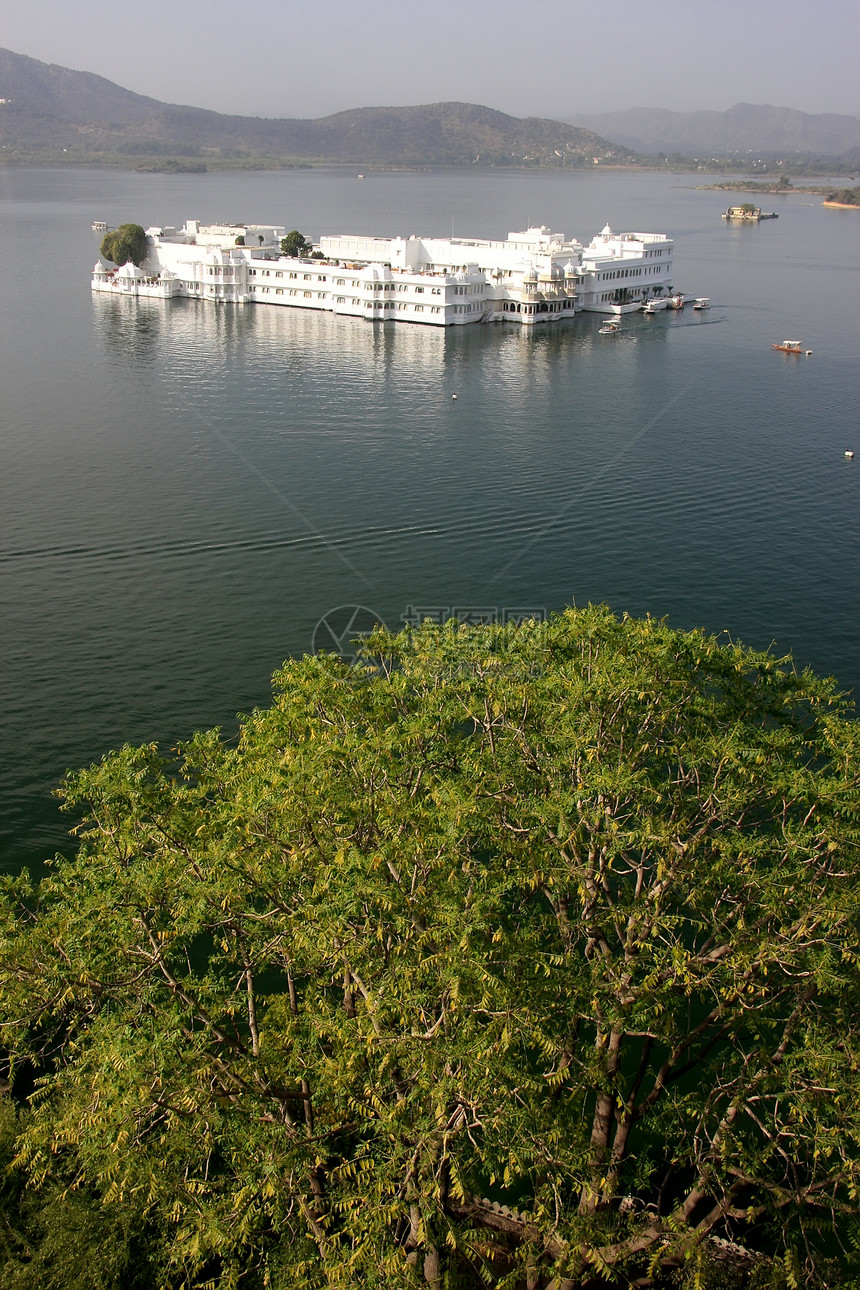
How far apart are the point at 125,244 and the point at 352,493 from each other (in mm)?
50275

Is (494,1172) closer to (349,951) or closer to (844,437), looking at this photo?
(349,951)

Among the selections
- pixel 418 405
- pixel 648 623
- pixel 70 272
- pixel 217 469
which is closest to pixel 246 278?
pixel 70 272

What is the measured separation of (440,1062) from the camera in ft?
27.5

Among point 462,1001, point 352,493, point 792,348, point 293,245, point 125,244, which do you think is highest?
point 293,245

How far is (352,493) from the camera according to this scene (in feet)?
110

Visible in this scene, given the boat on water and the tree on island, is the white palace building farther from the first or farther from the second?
the boat on water

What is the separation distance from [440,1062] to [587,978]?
2034 mm

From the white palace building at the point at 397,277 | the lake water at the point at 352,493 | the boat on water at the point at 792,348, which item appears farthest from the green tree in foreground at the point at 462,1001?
the white palace building at the point at 397,277

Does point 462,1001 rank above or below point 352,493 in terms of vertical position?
below

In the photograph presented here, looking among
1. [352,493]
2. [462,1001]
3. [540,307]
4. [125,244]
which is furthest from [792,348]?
[462,1001]

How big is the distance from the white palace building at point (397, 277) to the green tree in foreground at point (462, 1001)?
195ft

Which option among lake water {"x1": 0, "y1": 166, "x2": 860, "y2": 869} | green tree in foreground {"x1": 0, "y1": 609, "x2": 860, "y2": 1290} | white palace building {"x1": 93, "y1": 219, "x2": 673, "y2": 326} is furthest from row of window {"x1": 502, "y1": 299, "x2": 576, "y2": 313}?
green tree in foreground {"x1": 0, "y1": 609, "x2": 860, "y2": 1290}

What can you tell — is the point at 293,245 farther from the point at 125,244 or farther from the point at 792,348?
the point at 792,348

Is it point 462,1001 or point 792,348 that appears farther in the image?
point 792,348
